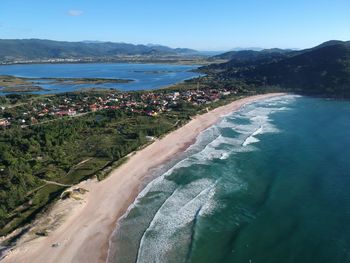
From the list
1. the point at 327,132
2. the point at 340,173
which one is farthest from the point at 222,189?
the point at 327,132

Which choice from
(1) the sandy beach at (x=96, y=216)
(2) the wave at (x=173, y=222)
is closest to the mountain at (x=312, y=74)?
(1) the sandy beach at (x=96, y=216)

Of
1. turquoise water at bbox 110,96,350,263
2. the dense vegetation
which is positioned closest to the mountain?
turquoise water at bbox 110,96,350,263

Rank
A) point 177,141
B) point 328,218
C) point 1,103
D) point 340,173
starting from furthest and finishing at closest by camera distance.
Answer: point 1,103, point 177,141, point 340,173, point 328,218

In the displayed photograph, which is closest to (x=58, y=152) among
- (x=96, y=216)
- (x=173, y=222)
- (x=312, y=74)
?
(x=96, y=216)

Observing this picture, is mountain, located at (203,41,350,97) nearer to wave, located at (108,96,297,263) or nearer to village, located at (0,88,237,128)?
village, located at (0,88,237,128)

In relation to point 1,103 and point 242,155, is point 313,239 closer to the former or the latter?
point 242,155

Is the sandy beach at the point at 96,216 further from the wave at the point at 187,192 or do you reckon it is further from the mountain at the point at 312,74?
the mountain at the point at 312,74
